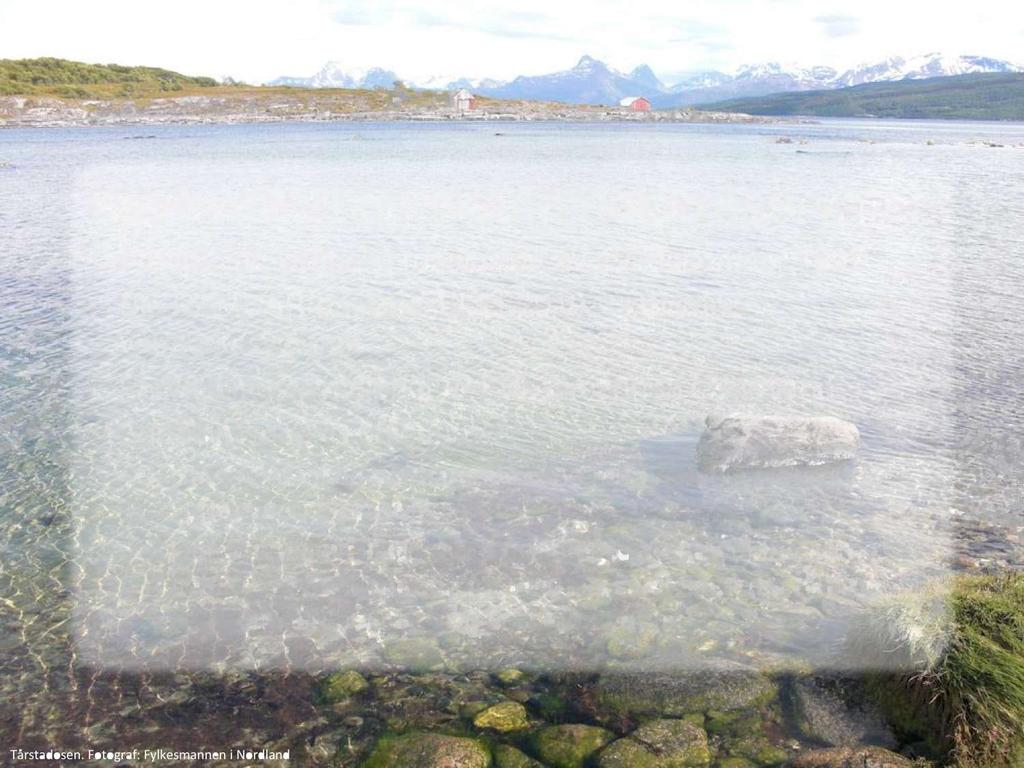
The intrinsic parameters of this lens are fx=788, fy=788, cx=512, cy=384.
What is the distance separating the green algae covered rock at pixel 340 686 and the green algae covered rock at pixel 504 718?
5.17ft

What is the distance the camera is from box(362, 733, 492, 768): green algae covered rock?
26.8 ft

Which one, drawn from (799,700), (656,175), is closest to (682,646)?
(799,700)

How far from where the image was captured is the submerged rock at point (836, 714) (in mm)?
8562

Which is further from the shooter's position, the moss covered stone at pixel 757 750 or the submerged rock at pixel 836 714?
the submerged rock at pixel 836 714

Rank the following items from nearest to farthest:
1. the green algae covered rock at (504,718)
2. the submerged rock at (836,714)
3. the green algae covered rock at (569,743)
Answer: the green algae covered rock at (569,743), the submerged rock at (836,714), the green algae covered rock at (504,718)

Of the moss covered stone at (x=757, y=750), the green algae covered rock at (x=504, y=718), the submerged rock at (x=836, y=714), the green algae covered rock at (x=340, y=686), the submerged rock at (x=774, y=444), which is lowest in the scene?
the green algae covered rock at (x=340, y=686)

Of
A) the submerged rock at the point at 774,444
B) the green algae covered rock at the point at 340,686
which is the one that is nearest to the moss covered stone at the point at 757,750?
the green algae covered rock at the point at 340,686

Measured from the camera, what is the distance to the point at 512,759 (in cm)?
839

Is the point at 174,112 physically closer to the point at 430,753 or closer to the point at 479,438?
the point at 479,438

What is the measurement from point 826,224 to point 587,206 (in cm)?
1420

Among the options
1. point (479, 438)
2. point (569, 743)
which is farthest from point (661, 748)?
point (479, 438)

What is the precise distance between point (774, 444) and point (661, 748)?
26.6 feet

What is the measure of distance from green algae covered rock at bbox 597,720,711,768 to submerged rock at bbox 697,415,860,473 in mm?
6934

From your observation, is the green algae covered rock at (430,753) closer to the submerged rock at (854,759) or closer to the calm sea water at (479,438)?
the calm sea water at (479,438)
